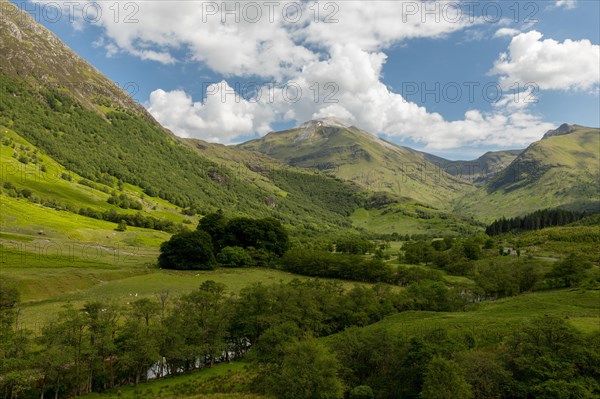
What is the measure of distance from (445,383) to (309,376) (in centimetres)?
1540

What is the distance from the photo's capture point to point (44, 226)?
15188cm

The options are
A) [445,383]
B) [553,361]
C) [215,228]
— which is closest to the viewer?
[445,383]

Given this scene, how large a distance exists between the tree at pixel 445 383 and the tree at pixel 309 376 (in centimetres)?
1065

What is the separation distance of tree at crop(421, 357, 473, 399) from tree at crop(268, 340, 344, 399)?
10654 millimetres

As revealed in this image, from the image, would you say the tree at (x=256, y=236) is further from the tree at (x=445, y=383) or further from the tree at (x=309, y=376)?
the tree at (x=445, y=383)

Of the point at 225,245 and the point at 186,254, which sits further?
the point at 225,245

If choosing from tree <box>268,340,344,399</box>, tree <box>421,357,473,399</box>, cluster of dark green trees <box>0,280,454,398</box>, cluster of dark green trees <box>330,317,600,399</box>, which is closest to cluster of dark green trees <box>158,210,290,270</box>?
cluster of dark green trees <box>0,280,454,398</box>

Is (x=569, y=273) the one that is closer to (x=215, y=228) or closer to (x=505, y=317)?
(x=505, y=317)

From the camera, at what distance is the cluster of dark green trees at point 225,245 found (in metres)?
121

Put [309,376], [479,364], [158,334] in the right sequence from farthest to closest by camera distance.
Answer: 1. [158,334]
2. [309,376]
3. [479,364]

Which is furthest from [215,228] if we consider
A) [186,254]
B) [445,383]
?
[445,383]

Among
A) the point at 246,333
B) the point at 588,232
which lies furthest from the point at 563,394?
the point at 588,232

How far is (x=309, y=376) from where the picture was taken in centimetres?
4503

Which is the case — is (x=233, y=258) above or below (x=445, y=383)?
above
